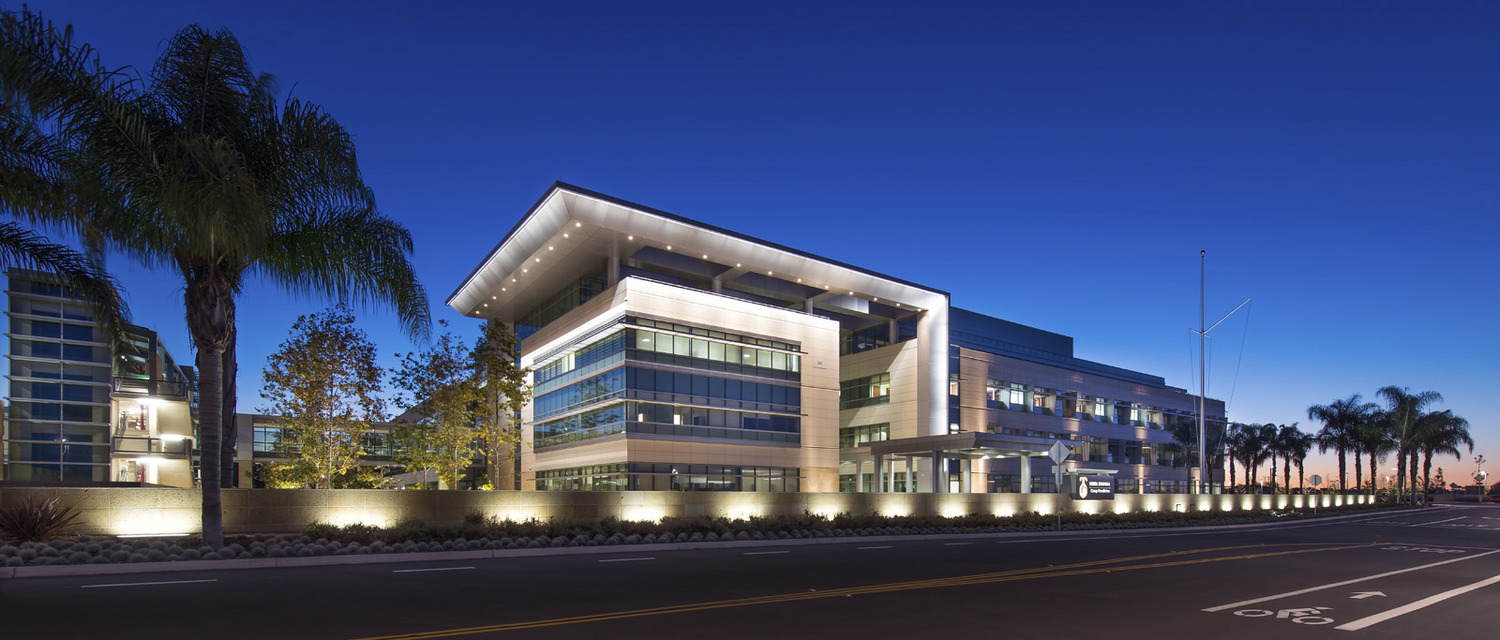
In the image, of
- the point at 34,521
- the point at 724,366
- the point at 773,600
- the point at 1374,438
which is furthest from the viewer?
the point at 1374,438

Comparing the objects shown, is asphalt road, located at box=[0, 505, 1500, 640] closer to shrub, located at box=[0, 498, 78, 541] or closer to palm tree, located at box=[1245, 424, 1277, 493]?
shrub, located at box=[0, 498, 78, 541]

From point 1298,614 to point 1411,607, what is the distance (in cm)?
259

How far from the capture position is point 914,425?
200ft

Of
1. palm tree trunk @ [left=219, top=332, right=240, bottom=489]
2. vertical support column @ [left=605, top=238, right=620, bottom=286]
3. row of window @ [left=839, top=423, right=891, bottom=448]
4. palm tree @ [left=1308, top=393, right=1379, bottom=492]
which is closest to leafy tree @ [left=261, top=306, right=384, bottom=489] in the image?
palm tree trunk @ [left=219, top=332, right=240, bottom=489]

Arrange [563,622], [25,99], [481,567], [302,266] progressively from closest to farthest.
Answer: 1. [563,622]
2. [25,99]
3. [481,567]
4. [302,266]

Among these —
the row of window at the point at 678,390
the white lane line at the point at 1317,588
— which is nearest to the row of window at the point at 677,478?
the row of window at the point at 678,390

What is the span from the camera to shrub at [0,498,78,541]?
54.7ft

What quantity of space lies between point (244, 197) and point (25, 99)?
140 inches

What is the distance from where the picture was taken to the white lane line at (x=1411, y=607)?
11.3 meters

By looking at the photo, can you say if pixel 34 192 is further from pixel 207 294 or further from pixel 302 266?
pixel 302 266

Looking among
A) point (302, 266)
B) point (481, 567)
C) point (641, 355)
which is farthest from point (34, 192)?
point (641, 355)

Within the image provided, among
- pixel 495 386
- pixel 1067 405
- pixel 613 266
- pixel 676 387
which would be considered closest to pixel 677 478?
pixel 676 387

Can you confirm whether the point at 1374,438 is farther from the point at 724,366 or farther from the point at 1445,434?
the point at 724,366

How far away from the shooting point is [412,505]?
22.9 meters
